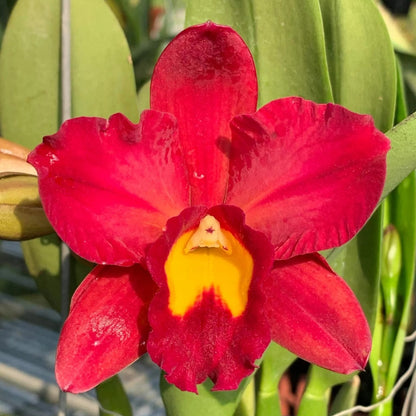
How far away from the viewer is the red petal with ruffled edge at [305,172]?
16.5 inches

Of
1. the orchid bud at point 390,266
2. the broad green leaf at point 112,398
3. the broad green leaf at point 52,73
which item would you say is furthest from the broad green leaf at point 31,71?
the orchid bud at point 390,266

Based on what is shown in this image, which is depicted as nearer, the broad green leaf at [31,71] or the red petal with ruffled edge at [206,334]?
the red petal with ruffled edge at [206,334]

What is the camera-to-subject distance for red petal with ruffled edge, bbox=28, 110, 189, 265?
15.8 inches

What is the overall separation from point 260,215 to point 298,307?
0.08 meters

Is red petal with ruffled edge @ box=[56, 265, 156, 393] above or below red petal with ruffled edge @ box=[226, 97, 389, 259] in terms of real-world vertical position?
below

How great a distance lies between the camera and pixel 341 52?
585 millimetres

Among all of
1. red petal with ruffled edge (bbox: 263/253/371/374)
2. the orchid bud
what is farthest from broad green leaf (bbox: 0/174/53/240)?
the orchid bud

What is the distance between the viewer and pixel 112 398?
66cm

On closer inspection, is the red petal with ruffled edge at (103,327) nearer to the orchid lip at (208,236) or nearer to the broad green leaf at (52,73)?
the orchid lip at (208,236)

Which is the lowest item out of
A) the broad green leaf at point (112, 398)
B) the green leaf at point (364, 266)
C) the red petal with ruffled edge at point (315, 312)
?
the broad green leaf at point (112, 398)

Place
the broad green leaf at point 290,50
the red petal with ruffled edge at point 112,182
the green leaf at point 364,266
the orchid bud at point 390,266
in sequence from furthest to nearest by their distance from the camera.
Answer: the orchid bud at point 390,266, the green leaf at point 364,266, the broad green leaf at point 290,50, the red petal with ruffled edge at point 112,182

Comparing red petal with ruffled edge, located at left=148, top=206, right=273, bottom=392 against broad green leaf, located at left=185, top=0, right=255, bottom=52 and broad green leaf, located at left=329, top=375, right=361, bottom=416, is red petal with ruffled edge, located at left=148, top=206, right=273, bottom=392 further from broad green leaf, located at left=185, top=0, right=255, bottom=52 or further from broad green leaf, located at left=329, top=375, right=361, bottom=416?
broad green leaf, located at left=329, top=375, right=361, bottom=416

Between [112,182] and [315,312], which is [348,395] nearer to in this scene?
[315,312]

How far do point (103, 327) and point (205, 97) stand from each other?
19cm
